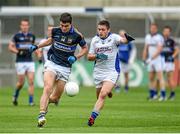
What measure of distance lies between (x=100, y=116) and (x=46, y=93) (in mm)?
3696

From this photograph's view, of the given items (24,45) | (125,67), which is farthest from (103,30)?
(125,67)

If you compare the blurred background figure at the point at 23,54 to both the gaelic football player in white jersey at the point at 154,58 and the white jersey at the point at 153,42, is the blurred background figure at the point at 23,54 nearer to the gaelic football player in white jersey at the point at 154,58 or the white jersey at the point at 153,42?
the gaelic football player in white jersey at the point at 154,58

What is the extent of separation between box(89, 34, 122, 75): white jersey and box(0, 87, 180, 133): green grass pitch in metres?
1.30

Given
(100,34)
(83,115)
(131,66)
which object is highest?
(100,34)

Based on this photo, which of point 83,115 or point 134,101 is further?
point 134,101

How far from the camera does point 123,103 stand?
2853cm

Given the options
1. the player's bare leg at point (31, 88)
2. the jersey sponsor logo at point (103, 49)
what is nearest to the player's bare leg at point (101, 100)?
the jersey sponsor logo at point (103, 49)

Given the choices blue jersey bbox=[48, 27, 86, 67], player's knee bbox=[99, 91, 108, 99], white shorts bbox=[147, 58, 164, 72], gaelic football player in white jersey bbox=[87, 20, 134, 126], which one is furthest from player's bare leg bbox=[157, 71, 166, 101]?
blue jersey bbox=[48, 27, 86, 67]

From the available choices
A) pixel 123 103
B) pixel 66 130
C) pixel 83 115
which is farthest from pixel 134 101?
pixel 66 130

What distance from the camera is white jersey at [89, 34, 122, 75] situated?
1997cm

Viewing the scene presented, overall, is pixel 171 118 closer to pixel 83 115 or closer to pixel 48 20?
pixel 83 115

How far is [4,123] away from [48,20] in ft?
74.3

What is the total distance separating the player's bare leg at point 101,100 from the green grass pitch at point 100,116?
0.21 meters

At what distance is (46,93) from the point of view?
1856 centimetres
